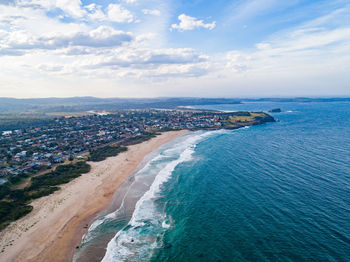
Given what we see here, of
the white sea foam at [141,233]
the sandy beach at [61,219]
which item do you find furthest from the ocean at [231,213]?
the sandy beach at [61,219]

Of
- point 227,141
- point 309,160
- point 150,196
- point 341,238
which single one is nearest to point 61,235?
point 150,196

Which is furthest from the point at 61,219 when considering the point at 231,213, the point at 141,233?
the point at 231,213

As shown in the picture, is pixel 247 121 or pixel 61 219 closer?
pixel 61 219

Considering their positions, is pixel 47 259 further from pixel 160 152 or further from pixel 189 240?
pixel 160 152

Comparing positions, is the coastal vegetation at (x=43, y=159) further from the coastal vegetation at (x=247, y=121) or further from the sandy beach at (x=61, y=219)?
the coastal vegetation at (x=247, y=121)

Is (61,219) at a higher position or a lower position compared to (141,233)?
lower

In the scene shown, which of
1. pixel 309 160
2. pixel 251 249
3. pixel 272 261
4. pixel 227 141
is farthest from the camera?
pixel 227 141

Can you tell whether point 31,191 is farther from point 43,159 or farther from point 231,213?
point 231,213
